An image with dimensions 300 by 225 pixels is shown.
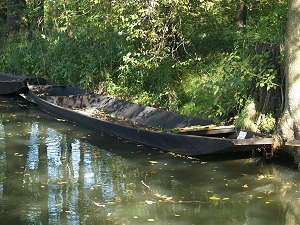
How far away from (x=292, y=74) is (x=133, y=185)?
356 cm

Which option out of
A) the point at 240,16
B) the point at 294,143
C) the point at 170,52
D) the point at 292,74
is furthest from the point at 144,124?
the point at 240,16

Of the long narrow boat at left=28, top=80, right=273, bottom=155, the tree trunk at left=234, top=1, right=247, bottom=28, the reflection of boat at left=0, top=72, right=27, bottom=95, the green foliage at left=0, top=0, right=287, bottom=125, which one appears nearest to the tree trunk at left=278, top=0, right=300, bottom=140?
the green foliage at left=0, top=0, right=287, bottom=125

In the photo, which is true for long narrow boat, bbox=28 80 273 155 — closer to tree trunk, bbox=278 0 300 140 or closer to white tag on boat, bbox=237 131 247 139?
white tag on boat, bbox=237 131 247 139

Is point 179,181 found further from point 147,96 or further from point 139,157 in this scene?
point 147,96

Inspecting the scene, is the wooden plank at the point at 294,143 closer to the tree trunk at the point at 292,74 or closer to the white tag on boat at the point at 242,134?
the tree trunk at the point at 292,74

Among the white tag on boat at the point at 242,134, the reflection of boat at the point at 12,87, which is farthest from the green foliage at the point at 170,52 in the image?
the reflection of boat at the point at 12,87

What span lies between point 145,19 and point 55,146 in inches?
149

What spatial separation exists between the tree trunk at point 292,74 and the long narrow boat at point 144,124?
0.60 meters

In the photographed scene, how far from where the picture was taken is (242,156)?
1040 centimetres

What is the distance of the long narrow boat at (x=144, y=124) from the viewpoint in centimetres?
972

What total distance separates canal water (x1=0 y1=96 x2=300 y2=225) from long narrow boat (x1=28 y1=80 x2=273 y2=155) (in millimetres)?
268

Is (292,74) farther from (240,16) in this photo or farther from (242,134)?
(240,16)

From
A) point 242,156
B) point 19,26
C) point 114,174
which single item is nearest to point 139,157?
point 114,174

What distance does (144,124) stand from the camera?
42.1 ft
